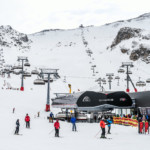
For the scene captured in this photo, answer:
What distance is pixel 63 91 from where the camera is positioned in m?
68.0

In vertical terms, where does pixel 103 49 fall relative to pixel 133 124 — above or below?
above

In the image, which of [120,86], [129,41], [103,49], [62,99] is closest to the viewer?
[62,99]

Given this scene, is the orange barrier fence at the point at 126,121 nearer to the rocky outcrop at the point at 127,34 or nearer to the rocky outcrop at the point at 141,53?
the rocky outcrop at the point at 141,53

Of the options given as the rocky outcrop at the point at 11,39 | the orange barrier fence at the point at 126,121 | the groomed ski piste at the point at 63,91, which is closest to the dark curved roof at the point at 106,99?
the orange barrier fence at the point at 126,121

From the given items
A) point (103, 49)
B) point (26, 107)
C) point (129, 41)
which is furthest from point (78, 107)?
point (103, 49)

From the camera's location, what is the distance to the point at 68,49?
148625mm

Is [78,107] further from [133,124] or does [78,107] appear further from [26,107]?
[26,107]

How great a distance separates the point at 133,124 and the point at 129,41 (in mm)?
90796

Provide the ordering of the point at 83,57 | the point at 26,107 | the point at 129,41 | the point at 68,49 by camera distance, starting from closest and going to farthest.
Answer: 1. the point at 26,107
2. the point at 129,41
3. the point at 83,57
4. the point at 68,49

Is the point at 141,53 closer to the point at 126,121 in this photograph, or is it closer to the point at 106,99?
the point at 106,99

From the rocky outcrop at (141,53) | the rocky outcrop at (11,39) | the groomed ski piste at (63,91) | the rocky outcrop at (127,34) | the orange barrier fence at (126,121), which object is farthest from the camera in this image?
the rocky outcrop at (11,39)

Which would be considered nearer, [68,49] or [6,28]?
[68,49]

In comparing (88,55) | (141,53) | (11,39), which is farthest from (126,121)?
(11,39)

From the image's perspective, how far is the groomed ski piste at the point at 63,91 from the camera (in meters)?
17.2
